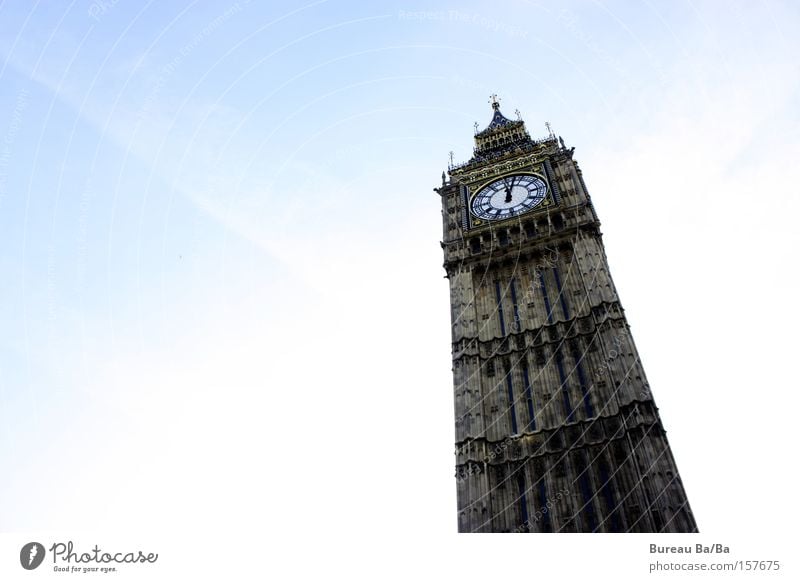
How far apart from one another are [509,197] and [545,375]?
18.4 m

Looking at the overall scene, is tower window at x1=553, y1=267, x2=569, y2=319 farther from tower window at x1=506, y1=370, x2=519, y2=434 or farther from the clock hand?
the clock hand

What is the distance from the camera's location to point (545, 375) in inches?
1382

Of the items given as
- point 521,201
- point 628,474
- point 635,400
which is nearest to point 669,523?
point 628,474

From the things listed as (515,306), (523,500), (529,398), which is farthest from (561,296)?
(523,500)

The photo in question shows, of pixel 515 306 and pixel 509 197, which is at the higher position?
pixel 509 197

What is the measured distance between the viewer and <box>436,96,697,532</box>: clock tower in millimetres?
28453

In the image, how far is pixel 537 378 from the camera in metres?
35.1

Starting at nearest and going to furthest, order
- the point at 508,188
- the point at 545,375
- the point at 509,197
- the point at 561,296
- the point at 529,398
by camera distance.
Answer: the point at 529,398 → the point at 545,375 → the point at 561,296 → the point at 509,197 → the point at 508,188

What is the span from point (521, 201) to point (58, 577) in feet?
135

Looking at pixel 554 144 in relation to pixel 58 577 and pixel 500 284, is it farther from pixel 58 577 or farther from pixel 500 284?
pixel 58 577

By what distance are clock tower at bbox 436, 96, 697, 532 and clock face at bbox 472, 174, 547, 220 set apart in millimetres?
120

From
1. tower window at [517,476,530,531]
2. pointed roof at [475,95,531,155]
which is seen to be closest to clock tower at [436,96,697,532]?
tower window at [517,476,530,531]

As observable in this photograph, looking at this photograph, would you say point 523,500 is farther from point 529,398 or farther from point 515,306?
point 515,306

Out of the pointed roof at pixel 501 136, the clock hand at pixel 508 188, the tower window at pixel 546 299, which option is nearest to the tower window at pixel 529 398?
the tower window at pixel 546 299
